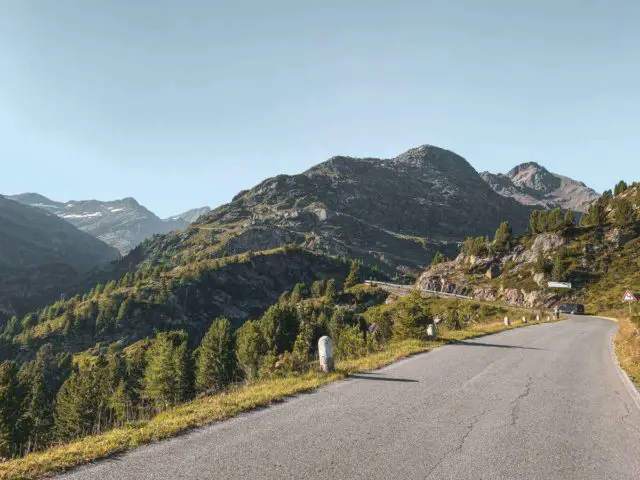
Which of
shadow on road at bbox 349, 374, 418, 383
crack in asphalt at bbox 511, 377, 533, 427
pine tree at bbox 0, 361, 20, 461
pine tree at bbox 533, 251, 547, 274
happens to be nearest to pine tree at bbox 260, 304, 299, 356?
pine tree at bbox 0, 361, 20, 461

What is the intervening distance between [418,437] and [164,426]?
5517 millimetres

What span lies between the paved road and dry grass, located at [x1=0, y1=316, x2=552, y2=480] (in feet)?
1.44

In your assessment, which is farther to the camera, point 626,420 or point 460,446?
point 626,420

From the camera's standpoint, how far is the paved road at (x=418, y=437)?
22.5 feet

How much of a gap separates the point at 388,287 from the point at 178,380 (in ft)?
325

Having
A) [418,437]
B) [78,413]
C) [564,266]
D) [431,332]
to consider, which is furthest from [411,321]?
[564,266]

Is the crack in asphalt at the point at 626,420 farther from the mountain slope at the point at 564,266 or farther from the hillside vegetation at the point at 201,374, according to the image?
the mountain slope at the point at 564,266

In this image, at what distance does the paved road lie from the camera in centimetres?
684

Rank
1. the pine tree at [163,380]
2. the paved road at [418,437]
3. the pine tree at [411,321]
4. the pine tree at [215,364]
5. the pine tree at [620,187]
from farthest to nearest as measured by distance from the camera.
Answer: the pine tree at [620,187], the pine tree at [215,364], the pine tree at [163,380], the pine tree at [411,321], the paved road at [418,437]

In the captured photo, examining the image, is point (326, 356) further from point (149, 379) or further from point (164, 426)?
point (149, 379)

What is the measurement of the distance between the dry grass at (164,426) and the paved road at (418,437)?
1.44 ft

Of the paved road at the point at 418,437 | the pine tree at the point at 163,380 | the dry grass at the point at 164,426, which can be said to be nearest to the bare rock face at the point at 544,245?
the pine tree at the point at 163,380

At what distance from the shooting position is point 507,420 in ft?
32.9

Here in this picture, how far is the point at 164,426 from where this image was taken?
8.87m
